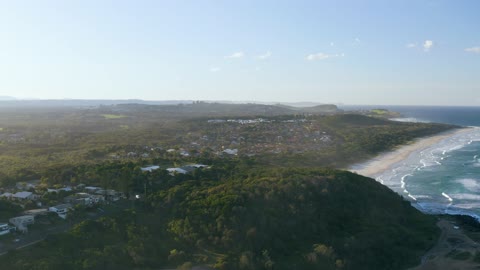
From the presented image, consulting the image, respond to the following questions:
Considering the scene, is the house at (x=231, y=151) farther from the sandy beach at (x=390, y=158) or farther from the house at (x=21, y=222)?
the house at (x=21, y=222)

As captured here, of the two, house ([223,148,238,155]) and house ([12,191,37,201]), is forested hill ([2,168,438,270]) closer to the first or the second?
house ([12,191,37,201])

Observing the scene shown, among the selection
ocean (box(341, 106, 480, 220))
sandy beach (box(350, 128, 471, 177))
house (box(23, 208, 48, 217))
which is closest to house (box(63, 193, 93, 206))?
house (box(23, 208, 48, 217))

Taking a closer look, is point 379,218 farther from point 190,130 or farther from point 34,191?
point 190,130

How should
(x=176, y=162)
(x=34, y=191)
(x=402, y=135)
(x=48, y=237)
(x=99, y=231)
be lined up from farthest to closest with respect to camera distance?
1. (x=402, y=135)
2. (x=176, y=162)
3. (x=34, y=191)
4. (x=99, y=231)
5. (x=48, y=237)

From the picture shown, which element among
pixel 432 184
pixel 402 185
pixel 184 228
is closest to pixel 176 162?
pixel 184 228

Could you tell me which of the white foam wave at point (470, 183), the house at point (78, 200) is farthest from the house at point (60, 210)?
the white foam wave at point (470, 183)

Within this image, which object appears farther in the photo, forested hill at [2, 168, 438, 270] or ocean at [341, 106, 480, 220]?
ocean at [341, 106, 480, 220]
